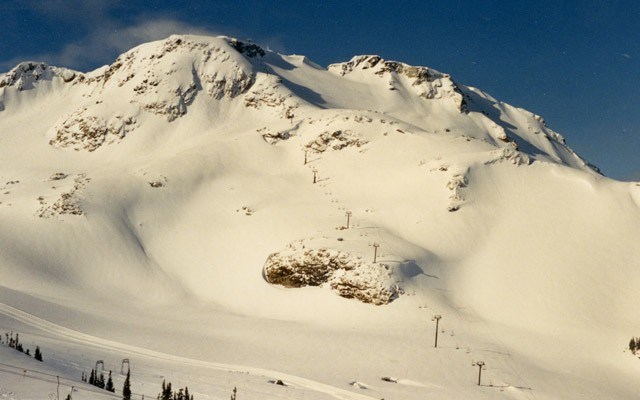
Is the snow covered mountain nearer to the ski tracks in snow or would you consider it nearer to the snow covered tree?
the ski tracks in snow

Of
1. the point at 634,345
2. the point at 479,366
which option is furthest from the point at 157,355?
the point at 634,345

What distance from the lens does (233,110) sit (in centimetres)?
12331

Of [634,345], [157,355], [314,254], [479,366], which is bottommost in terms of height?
[157,355]

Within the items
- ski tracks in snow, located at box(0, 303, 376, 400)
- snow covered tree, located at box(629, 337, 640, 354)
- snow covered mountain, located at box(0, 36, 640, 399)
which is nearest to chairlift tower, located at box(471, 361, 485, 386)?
snow covered mountain, located at box(0, 36, 640, 399)

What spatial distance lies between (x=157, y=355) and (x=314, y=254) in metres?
24.7

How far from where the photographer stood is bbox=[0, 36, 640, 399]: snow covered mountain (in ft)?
152

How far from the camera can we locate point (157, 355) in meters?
43.7

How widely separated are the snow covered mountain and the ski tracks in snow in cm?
23

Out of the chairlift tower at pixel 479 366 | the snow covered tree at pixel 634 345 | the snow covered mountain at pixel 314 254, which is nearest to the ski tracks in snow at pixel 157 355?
the snow covered mountain at pixel 314 254

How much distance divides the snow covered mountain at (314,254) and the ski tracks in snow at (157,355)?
0.76ft

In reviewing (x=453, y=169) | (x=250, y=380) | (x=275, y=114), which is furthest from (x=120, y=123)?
(x=250, y=380)

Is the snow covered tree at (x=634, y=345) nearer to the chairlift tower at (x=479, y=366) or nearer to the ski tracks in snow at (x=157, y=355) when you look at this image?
the chairlift tower at (x=479, y=366)

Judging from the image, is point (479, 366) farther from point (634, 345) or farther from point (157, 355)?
point (157, 355)

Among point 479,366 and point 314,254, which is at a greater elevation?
point 314,254
